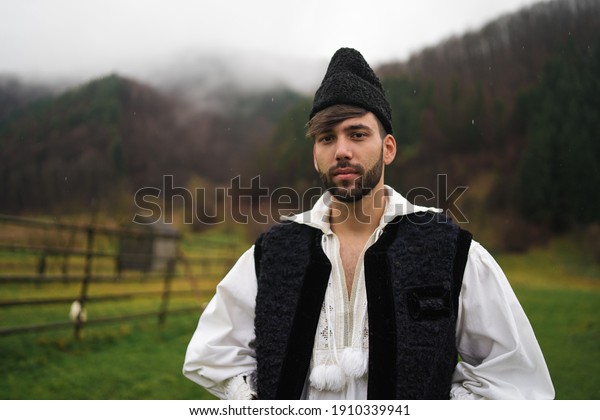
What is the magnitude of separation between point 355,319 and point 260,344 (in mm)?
274

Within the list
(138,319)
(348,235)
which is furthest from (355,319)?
Answer: (138,319)

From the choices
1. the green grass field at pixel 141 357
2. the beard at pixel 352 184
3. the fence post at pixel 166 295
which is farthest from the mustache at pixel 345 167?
the fence post at pixel 166 295

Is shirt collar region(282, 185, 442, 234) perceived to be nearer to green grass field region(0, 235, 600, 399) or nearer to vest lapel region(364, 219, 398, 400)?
vest lapel region(364, 219, 398, 400)

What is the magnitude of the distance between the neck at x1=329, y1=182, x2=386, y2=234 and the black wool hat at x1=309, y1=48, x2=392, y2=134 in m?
0.22

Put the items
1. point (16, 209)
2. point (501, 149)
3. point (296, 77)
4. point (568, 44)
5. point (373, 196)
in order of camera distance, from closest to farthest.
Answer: point (373, 196), point (296, 77), point (568, 44), point (16, 209), point (501, 149)

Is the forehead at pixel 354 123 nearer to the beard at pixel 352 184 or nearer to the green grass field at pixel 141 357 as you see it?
the beard at pixel 352 184

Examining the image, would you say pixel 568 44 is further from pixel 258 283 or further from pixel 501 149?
pixel 258 283

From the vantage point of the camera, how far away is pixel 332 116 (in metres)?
1.23

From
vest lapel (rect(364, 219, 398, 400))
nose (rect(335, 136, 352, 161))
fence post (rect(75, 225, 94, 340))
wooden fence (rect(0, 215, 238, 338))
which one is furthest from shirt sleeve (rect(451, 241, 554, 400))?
fence post (rect(75, 225, 94, 340))

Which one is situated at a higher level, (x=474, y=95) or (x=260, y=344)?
(x=474, y=95)

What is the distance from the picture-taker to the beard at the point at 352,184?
1223 millimetres

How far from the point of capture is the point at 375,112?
4.17ft

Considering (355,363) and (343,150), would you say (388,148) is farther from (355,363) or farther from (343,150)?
(355,363)

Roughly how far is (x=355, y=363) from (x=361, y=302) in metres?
0.17
